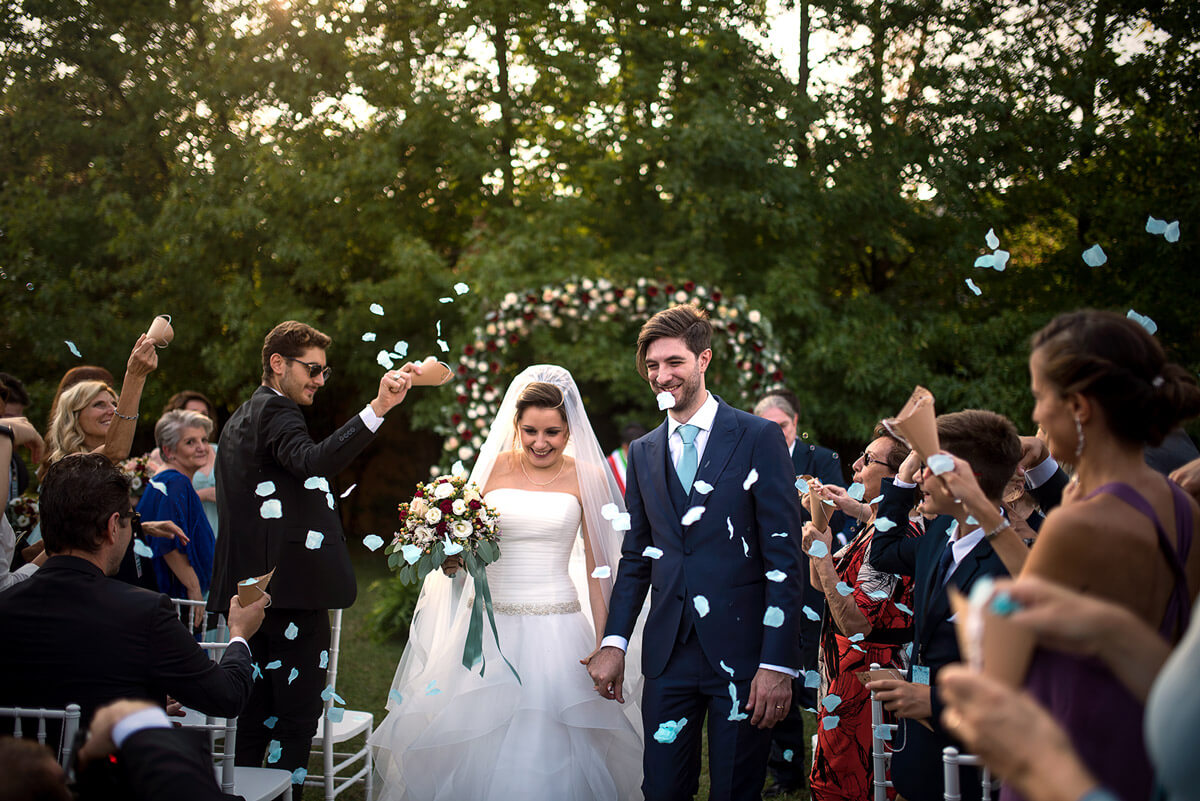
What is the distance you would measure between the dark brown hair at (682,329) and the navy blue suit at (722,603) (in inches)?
11.9

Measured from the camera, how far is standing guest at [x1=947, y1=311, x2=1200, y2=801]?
60.8 inches

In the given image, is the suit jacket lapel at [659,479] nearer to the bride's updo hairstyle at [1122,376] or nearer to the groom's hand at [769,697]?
the groom's hand at [769,697]

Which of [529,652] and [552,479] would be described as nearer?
[529,652]

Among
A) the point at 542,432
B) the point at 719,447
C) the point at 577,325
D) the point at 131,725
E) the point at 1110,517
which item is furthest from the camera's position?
the point at 577,325

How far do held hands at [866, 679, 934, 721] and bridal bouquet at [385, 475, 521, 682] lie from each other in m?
1.80

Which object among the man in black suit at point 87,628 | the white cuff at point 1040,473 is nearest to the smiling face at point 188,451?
the man in black suit at point 87,628

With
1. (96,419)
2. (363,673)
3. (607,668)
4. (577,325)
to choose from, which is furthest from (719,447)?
(577,325)

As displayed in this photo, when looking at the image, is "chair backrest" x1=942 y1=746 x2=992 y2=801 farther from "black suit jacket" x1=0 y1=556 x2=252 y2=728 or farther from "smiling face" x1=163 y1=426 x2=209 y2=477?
"smiling face" x1=163 y1=426 x2=209 y2=477

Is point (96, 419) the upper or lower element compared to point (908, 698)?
upper

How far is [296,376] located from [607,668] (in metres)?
1.87

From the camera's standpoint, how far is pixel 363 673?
293 inches

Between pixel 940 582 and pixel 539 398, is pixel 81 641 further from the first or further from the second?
pixel 940 582

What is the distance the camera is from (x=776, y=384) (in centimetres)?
852

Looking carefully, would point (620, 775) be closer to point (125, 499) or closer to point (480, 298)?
point (125, 499)
